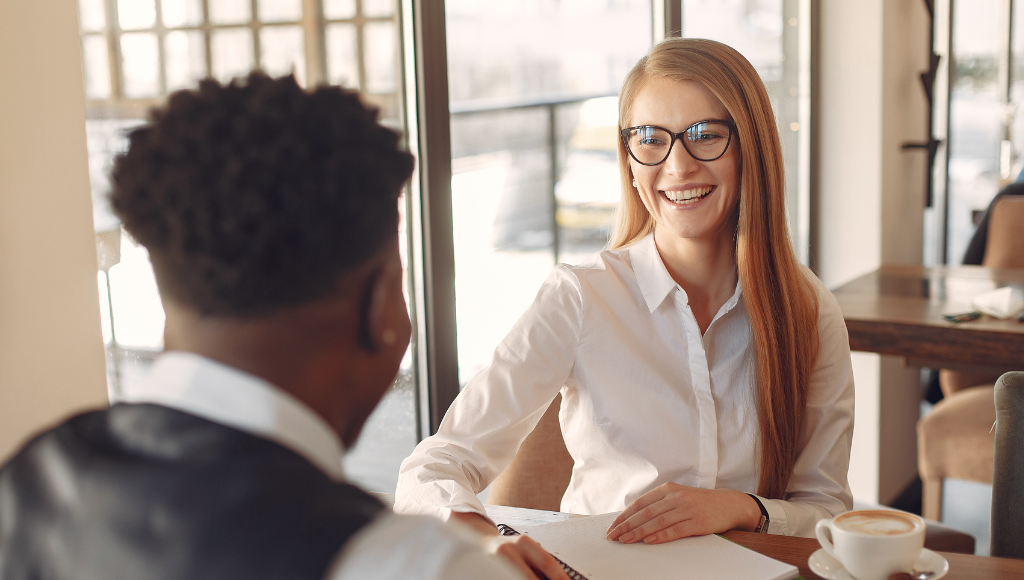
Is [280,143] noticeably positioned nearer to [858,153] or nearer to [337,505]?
[337,505]

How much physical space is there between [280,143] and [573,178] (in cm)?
223

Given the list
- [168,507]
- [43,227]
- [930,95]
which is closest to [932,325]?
[930,95]

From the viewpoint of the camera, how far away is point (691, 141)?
1390 mm

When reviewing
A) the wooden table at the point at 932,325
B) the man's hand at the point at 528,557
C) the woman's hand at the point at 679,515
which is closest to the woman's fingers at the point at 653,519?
the woman's hand at the point at 679,515

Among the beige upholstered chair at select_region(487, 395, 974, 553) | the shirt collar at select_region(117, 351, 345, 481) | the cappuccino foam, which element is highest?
the shirt collar at select_region(117, 351, 345, 481)

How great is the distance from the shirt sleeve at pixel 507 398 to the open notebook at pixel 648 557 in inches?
8.2

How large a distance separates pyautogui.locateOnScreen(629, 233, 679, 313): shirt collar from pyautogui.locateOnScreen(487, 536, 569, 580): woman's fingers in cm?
55

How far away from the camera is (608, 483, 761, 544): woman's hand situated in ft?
3.48

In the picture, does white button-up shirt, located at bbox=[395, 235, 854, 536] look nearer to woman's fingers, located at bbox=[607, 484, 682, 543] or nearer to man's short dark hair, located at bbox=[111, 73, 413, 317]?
woman's fingers, located at bbox=[607, 484, 682, 543]

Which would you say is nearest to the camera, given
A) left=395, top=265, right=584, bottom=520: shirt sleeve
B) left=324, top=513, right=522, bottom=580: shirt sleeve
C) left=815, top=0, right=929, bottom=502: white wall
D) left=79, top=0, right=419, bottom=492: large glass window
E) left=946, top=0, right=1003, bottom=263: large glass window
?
left=324, top=513, right=522, bottom=580: shirt sleeve

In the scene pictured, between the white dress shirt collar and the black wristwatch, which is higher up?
the white dress shirt collar

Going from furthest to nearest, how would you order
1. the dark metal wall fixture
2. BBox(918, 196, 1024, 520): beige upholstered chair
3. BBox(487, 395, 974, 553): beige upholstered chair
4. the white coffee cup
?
the dark metal wall fixture, BBox(918, 196, 1024, 520): beige upholstered chair, BBox(487, 395, 974, 553): beige upholstered chair, the white coffee cup

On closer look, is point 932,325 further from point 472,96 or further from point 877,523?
point 877,523

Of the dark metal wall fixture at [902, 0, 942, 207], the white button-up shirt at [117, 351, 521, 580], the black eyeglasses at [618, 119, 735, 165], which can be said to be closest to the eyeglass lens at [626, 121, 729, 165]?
the black eyeglasses at [618, 119, 735, 165]
